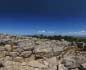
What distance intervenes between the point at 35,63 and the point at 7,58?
2.22m

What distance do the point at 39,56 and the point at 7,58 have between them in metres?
2.48

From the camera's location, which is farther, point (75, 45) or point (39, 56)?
point (75, 45)

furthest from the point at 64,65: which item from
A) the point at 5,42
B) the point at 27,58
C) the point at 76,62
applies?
the point at 5,42

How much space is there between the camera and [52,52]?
15.5m

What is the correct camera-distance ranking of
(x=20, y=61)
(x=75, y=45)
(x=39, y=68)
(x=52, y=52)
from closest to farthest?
(x=39, y=68), (x=20, y=61), (x=52, y=52), (x=75, y=45)

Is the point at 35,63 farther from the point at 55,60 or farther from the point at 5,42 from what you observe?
the point at 5,42

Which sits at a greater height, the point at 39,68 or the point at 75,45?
the point at 75,45

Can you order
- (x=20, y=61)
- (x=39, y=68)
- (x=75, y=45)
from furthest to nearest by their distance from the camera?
(x=75, y=45), (x=20, y=61), (x=39, y=68)

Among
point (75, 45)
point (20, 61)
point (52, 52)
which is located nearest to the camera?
point (20, 61)

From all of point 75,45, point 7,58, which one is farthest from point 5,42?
point 75,45

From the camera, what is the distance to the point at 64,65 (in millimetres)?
13742

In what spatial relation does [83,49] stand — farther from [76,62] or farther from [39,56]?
[39,56]

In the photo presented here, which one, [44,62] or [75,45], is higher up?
[75,45]

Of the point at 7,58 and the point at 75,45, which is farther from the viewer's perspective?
the point at 75,45
